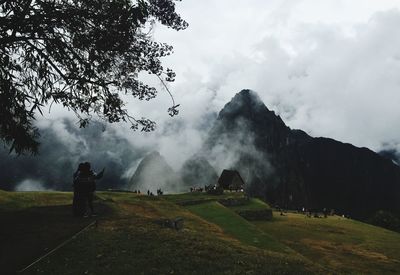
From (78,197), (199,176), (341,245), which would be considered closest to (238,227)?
(341,245)

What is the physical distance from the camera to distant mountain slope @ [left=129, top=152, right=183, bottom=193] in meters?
182

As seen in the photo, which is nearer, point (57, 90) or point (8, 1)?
point (8, 1)

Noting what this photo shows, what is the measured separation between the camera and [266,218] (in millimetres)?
62875

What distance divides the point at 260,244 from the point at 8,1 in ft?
77.5

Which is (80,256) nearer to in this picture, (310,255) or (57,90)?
(57,90)

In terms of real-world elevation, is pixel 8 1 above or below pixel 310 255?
above

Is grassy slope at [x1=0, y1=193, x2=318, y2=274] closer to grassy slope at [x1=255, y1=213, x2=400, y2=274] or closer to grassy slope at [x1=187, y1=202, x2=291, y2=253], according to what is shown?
grassy slope at [x1=255, y1=213, x2=400, y2=274]

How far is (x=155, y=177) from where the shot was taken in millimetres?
186750

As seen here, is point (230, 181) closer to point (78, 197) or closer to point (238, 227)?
point (238, 227)

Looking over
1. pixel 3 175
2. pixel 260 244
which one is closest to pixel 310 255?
pixel 260 244

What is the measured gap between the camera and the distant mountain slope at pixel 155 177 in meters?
182

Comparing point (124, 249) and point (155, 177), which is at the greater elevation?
point (155, 177)

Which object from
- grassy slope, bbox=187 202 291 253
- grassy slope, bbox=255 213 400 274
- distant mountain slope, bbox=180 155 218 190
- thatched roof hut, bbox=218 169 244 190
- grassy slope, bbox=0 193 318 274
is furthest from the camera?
distant mountain slope, bbox=180 155 218 190

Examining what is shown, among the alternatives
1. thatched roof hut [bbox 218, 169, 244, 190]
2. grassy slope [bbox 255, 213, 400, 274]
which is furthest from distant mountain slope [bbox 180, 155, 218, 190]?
grassy slope [bbox 255, 213, 400, 274]
